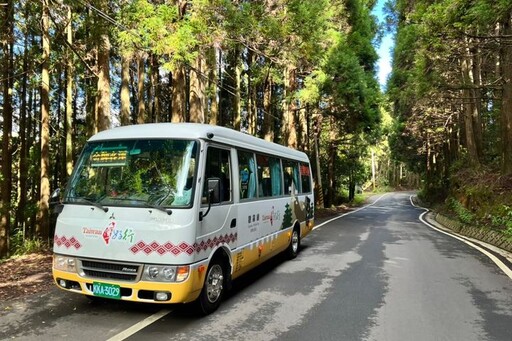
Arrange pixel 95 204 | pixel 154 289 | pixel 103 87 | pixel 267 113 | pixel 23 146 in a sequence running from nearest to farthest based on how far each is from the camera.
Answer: pixel 154 289 → pixel 95 204 → pixel 103 87 → pixel 23 146 → pixel 267 113

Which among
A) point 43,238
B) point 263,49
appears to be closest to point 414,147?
point 263,49

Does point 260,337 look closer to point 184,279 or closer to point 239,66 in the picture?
point 184,279

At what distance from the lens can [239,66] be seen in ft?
79.4

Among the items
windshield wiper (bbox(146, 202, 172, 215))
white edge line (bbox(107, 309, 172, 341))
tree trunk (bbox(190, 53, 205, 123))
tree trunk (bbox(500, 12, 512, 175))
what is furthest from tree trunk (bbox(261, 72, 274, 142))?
white edge line (bbox(107, 309, 172, 341))

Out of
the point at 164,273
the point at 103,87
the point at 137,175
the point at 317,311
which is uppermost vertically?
the point at 103,87

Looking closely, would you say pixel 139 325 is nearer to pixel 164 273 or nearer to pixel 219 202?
pixel 164 273

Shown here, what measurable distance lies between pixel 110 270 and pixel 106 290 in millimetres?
235

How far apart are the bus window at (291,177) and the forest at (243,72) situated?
338 cm

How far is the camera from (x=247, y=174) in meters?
7.04

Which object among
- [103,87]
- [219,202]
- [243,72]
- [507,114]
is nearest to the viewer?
[219,202]

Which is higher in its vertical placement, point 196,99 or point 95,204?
point 196,99

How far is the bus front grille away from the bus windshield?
0.73 meters

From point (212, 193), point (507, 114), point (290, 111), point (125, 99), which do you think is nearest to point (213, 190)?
point (212, 193)

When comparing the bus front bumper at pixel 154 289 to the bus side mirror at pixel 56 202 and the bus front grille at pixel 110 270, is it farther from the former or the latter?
the bus side mirror at pixel 56 202
